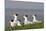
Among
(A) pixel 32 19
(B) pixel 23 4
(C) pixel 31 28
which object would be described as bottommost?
(C) pixel 31 28

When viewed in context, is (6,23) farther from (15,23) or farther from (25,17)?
(25,17)

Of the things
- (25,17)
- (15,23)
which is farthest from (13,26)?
(25,17)

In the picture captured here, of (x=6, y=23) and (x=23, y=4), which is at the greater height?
(x=23, y=4)

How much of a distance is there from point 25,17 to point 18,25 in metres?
0.12

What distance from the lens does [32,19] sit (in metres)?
1.04

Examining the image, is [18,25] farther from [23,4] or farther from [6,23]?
[23,4]

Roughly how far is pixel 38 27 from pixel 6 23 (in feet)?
1.20

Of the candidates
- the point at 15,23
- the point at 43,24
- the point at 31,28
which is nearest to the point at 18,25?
the point at 15,23
